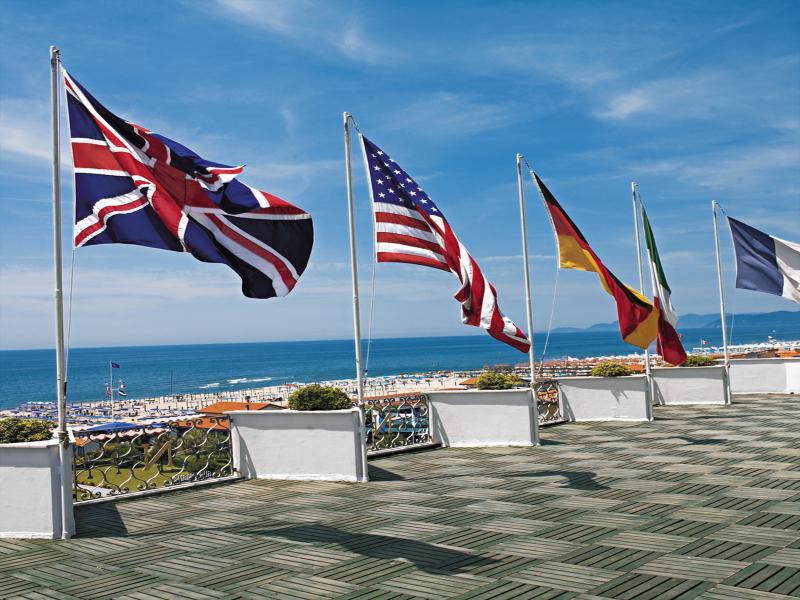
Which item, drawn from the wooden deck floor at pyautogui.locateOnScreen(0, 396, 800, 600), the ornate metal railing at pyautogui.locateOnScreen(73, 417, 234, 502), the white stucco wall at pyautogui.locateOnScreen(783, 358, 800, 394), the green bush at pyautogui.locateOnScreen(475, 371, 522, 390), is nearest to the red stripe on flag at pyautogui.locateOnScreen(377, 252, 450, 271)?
the wooden deck floor at pyautogui.locateOnScreen(0, 396, 800, 600)

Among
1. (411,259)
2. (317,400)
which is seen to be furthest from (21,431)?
(411,259)

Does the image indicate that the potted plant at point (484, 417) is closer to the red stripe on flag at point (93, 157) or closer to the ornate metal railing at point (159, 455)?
the ornate metal railing at point (159, 455)

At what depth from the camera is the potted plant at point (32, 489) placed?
8.14m

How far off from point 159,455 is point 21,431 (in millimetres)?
2407

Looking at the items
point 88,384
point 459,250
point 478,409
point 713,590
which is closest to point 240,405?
point 478,409

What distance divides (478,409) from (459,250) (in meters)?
4.13

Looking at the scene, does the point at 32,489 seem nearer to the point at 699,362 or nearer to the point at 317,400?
the point at 317,400

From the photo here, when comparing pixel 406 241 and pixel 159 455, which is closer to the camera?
pixel 159 455

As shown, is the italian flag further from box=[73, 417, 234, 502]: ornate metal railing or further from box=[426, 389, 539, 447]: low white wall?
box=[73, 417, 234, 502]: ornate metal railing

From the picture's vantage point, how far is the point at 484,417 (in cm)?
1395

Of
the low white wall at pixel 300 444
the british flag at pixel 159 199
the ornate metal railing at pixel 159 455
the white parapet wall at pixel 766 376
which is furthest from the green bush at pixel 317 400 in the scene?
the white parapet wall at pixel 766 376

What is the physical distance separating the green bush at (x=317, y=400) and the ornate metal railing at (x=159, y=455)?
1.10 m

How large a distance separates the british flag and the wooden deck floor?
2891 mm

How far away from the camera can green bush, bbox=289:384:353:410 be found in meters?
11.1
